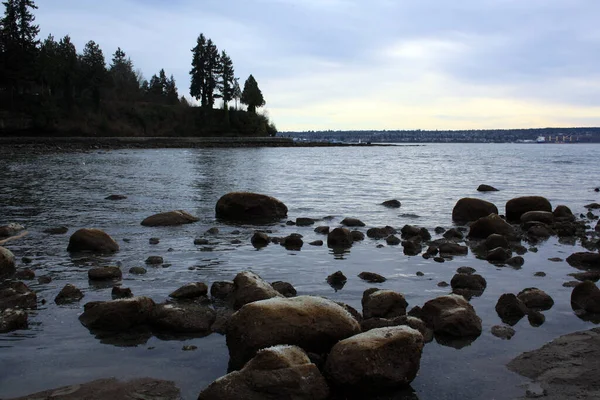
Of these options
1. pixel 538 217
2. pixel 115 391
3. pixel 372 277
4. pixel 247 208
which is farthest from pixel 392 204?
pixel 115 391

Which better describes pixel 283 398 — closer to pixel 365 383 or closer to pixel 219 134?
pixel 365 383

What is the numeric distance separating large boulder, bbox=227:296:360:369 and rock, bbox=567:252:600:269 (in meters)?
7.57

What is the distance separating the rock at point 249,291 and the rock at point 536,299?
13.4 feet

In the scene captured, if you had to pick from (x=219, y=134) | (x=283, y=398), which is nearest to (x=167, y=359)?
(x=283, y=398)

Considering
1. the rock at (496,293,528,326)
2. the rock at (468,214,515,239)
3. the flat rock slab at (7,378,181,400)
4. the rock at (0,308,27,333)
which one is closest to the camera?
the flat rock slab at (7,378,181,400)

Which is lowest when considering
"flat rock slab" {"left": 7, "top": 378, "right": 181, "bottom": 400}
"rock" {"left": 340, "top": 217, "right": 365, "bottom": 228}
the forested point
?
"rock" {"left": 340, "top": 217, "right": 365, "bottom": 228}

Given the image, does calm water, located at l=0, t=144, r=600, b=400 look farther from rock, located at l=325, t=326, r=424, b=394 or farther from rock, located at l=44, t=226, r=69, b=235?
rock, located at l=44, t=226, r=69, b=235

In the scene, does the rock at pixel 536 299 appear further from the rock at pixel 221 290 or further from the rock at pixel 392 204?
the rock at pixel 392 204

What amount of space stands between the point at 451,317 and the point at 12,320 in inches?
243

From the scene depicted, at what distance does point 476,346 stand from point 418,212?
48.6 ft

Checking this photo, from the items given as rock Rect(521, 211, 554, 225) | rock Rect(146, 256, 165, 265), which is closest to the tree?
rock Rect(521, 211, 554, 225)

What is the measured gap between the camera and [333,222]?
18781mm

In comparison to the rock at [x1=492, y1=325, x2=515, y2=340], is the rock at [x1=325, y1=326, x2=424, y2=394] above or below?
above

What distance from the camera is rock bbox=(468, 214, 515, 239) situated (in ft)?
50.3
